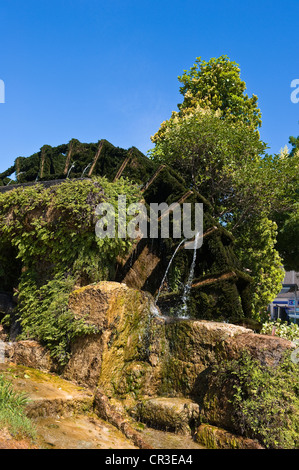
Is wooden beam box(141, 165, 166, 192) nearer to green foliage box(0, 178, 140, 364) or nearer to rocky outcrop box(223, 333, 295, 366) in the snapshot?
green foliage box(0, 178, 140, 364)

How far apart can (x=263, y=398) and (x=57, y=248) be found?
4.06 meters

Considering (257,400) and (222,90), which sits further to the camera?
(222,90)

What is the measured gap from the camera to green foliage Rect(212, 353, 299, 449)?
14.2ft

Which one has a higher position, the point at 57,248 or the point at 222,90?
the point at 222,90

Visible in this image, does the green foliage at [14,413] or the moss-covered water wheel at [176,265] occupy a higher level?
the moss-covered water wheel at [176,265]

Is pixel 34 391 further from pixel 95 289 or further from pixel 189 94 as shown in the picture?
pixel 189 94

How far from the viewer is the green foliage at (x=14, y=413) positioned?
11.5ft

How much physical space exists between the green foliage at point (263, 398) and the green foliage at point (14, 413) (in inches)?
91.0

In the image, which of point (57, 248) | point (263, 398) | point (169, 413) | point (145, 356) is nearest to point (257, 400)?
point (263, 398)

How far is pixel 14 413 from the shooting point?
388 cm

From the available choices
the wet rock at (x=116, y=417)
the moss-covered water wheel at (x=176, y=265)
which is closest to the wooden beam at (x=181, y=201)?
the moss-covered water wheel at (x=176, y=265)

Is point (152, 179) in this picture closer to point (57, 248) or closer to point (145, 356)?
point (57, 248)

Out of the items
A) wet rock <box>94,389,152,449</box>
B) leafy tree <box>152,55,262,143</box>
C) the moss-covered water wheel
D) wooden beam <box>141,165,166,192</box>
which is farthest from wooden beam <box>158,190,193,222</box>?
leafy tree <box>152,55,262,143</box>

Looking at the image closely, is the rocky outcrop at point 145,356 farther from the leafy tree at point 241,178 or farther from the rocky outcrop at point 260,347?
the leafy tree at point 241,178
